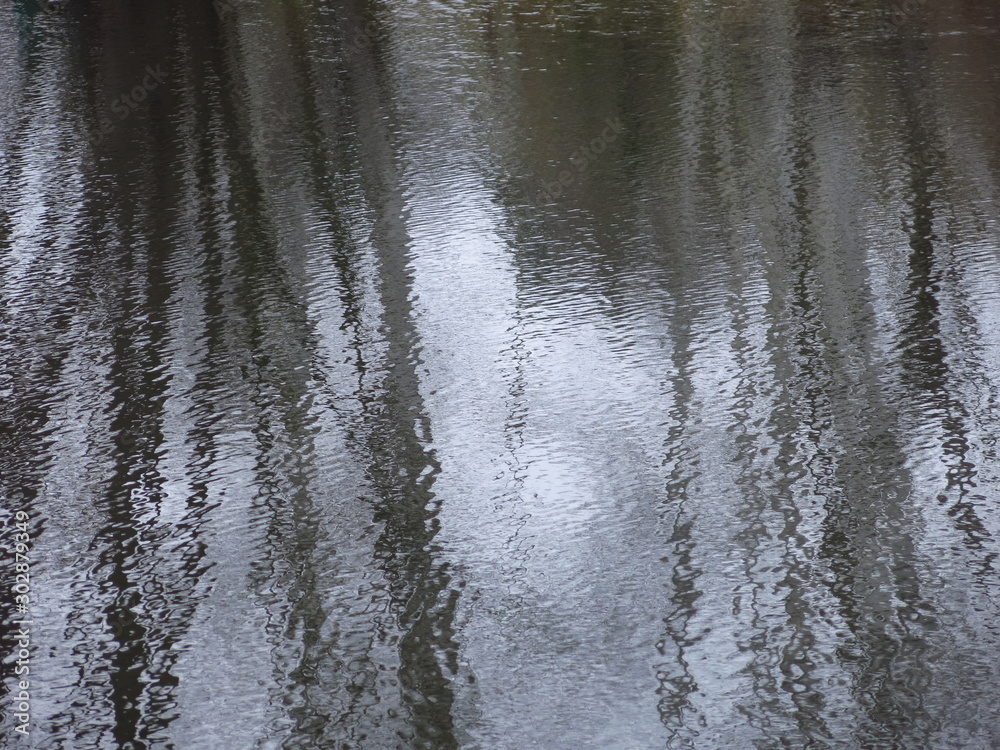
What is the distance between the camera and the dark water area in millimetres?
2182

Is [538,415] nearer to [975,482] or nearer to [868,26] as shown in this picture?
[975,482]

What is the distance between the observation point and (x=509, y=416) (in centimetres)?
314

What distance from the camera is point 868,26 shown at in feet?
23.5

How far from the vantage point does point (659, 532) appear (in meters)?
2.63

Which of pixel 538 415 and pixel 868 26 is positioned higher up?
pixel 868 26

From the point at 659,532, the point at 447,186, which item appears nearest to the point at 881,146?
the point at 447,186

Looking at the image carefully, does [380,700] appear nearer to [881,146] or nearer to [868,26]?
[881,146]

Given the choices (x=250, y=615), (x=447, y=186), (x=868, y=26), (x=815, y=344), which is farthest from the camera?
(x=868, y=26)

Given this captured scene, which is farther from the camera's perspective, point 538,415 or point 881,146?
point 881,146

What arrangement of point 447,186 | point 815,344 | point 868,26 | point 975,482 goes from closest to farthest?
point 975,482 < point 815,344 < point 447,186 < point 868,26

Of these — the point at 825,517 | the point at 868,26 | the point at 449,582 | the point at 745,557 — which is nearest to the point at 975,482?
the point at 825,517

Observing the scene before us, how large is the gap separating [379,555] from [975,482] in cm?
150

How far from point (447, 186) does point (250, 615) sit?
2785 mm

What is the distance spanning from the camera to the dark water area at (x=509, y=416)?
7.16 ft
